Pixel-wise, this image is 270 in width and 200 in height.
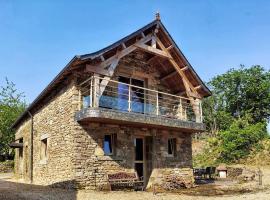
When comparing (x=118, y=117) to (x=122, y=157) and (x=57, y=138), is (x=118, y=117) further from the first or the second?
(x=57, y=138)

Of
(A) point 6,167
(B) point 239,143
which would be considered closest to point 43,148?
(A) point 6,167

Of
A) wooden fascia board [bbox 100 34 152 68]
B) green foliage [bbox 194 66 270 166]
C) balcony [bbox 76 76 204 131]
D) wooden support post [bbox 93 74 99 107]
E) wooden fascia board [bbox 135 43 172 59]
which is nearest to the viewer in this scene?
wooden support post [bbox 93 74 99 107]

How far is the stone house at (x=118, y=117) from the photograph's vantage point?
12648mm

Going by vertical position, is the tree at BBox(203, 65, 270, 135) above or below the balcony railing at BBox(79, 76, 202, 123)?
above

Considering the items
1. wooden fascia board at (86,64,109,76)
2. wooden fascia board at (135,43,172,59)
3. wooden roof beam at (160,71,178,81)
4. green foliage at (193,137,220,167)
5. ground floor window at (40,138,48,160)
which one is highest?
wooden fascia board at (135,43,172,59)

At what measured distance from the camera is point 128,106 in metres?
13.8

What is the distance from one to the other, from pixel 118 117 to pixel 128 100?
1279 millimetres

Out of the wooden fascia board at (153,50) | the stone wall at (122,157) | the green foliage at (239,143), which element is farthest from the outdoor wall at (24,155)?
the green foliage at (239,143)

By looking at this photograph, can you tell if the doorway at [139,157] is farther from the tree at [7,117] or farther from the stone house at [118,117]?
the tree at [7,117]

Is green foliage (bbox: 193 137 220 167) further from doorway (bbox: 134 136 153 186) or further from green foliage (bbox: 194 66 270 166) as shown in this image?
doorway (bbox: 134 136 153 186)

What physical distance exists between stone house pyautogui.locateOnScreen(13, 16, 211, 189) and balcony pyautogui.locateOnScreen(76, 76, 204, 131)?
38 millimetres

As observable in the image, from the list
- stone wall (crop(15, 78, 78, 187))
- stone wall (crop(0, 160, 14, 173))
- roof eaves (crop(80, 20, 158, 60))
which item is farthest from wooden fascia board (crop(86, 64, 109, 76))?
stone wall (crop(0, 160, 14, 173))

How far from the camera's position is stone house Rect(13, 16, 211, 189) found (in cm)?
1265

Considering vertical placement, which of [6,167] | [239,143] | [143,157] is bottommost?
[6,167]
